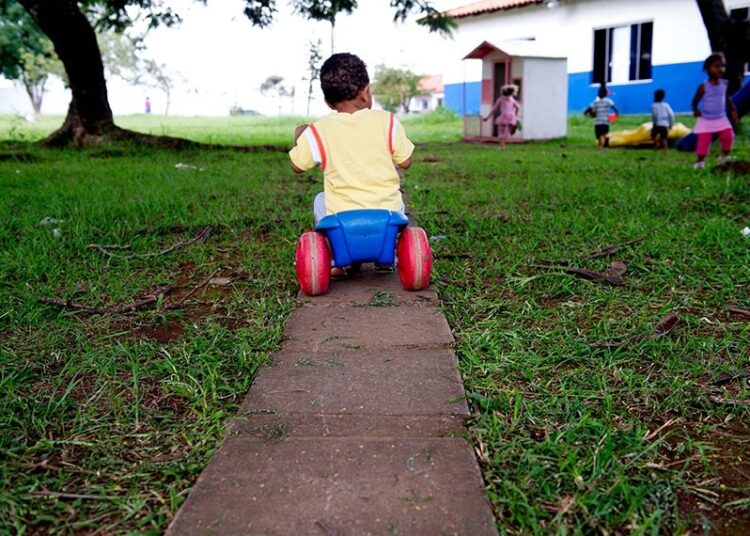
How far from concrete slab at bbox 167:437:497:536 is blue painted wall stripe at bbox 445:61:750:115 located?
16.1m

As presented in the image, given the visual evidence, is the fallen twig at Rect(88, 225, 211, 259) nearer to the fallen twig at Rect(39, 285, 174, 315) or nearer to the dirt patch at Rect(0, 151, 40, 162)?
the fallen twig at Rect(39, 285, 174, 315)

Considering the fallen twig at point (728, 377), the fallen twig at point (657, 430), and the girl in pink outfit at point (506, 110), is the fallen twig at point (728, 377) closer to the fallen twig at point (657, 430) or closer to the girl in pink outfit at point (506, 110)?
the fallen twig at point (657, 430)

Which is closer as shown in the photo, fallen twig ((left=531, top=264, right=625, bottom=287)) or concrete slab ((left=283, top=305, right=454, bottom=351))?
concrete slab ((left=283, top=305, right=454, bottom=351))

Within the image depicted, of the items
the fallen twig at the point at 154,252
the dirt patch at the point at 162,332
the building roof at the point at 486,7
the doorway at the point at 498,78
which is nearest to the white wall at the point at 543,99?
the doorway at the point at 498,78

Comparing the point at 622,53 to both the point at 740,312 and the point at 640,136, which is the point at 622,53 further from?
the point at 740,312

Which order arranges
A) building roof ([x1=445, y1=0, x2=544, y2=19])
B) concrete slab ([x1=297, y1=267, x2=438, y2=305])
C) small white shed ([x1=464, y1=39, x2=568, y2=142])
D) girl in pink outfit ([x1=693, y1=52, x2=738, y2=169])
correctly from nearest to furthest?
concrete slab ([x1=297, y1=267, x2=438, y2=305]) → girl in pink outfit ([x1=693, y1=52, x2=738, y2=169]) → small white shed ([x1=464, y1=39, x2=568, y2=142]) → building roof ([x1=445, y1=0, x2=544, y2=19])

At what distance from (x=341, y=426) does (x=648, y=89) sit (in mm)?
17109

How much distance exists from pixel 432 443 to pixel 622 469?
17.4 inches

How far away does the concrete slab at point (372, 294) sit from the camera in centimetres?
285

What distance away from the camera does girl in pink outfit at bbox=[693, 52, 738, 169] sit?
7.19m

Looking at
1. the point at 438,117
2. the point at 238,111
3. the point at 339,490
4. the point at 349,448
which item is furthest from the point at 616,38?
the point at 238,111

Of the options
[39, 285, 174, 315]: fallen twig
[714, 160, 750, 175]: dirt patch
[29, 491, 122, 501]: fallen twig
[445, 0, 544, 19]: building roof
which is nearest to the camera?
[29, 491, 122, 501]: fallen twig

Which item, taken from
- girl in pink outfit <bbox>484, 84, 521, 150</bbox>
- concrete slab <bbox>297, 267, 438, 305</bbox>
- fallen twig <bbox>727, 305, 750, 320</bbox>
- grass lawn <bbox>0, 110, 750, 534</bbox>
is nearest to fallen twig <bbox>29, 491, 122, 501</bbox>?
grass lawn <bbox>0, 110, 750, 534</bbox>

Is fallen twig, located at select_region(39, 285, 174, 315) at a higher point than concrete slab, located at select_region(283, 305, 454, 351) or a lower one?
higher
